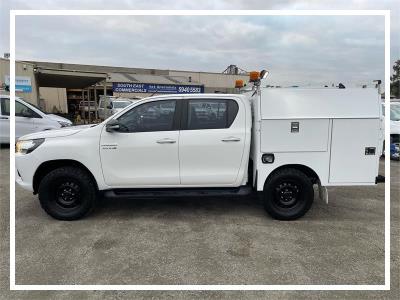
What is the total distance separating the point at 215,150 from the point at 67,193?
2168mm

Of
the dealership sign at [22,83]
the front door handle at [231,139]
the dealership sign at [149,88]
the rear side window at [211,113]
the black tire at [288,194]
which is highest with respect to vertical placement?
the dealership sign at [149,88]

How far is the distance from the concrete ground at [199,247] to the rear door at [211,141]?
66 cm

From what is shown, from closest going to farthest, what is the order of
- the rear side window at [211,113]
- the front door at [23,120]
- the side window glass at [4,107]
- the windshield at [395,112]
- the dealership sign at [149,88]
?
the rear side window at [211,113] → the windshield at [395,112] → the front door at [23,120] → the side window glass at [4,107] → the dealership sign at [149,88]

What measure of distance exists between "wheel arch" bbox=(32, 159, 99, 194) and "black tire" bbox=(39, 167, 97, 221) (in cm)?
5

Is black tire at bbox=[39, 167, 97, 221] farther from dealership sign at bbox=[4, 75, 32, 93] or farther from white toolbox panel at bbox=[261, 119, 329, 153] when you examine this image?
dealership sign at bbox=[4, 75, 32, 93]

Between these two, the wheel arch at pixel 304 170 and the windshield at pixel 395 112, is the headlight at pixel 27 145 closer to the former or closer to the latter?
the wheel arch at pixel 304 170

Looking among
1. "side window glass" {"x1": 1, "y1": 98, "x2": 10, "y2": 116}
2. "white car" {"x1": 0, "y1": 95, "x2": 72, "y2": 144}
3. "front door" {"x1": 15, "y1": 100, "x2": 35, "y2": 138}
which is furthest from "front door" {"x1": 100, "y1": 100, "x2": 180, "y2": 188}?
"side window glass" {"x1": 1, "y1": 98, "x2": 10, "y2": 116}

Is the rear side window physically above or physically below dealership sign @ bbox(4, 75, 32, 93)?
below

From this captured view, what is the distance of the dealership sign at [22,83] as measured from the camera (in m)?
15.4

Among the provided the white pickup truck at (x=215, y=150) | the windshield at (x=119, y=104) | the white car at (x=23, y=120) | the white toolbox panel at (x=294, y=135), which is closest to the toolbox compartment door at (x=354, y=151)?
the white pickup truck at (x=215, y=150)

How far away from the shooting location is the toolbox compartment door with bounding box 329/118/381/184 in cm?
444

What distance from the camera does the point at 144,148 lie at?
4559mm

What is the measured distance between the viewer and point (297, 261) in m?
3.59

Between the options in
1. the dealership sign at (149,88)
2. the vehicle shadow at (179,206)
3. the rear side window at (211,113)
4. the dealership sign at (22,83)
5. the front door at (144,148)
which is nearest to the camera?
the front door at (144,148)
